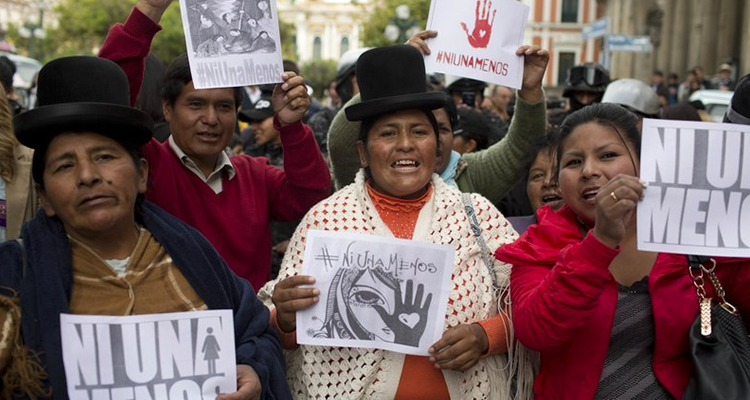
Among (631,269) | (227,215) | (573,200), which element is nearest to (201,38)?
(227,215)

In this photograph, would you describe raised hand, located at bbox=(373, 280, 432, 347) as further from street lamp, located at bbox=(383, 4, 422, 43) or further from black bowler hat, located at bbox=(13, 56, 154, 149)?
street lamp, located at bbox=(383, 4, 422, 43)

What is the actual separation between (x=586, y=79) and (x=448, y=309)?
16.1ft

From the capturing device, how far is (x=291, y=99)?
3611mm

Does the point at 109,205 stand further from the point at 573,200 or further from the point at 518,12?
the point at 518,12

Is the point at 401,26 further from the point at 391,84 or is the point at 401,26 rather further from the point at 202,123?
the point at 391,84

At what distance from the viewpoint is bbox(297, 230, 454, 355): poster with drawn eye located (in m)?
3.07

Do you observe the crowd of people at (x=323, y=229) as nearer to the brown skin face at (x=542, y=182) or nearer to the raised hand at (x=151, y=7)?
the raised hand at (x=151, y=7)

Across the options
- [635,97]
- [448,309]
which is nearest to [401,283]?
[448,309]

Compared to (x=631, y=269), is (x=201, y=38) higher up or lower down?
higher up

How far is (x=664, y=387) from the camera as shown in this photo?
9.38ft

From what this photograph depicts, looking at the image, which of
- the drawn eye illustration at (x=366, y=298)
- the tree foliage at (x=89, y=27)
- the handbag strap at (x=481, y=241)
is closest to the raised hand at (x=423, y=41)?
the handbag strap at (x=481, y=241)

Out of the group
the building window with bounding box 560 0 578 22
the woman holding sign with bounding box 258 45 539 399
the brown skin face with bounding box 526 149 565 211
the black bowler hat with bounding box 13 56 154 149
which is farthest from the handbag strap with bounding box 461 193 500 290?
the building window with bounding box 560 0 578 22

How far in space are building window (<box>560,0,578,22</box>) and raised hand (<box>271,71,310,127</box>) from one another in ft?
201

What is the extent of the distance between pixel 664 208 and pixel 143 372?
5.70 ft
